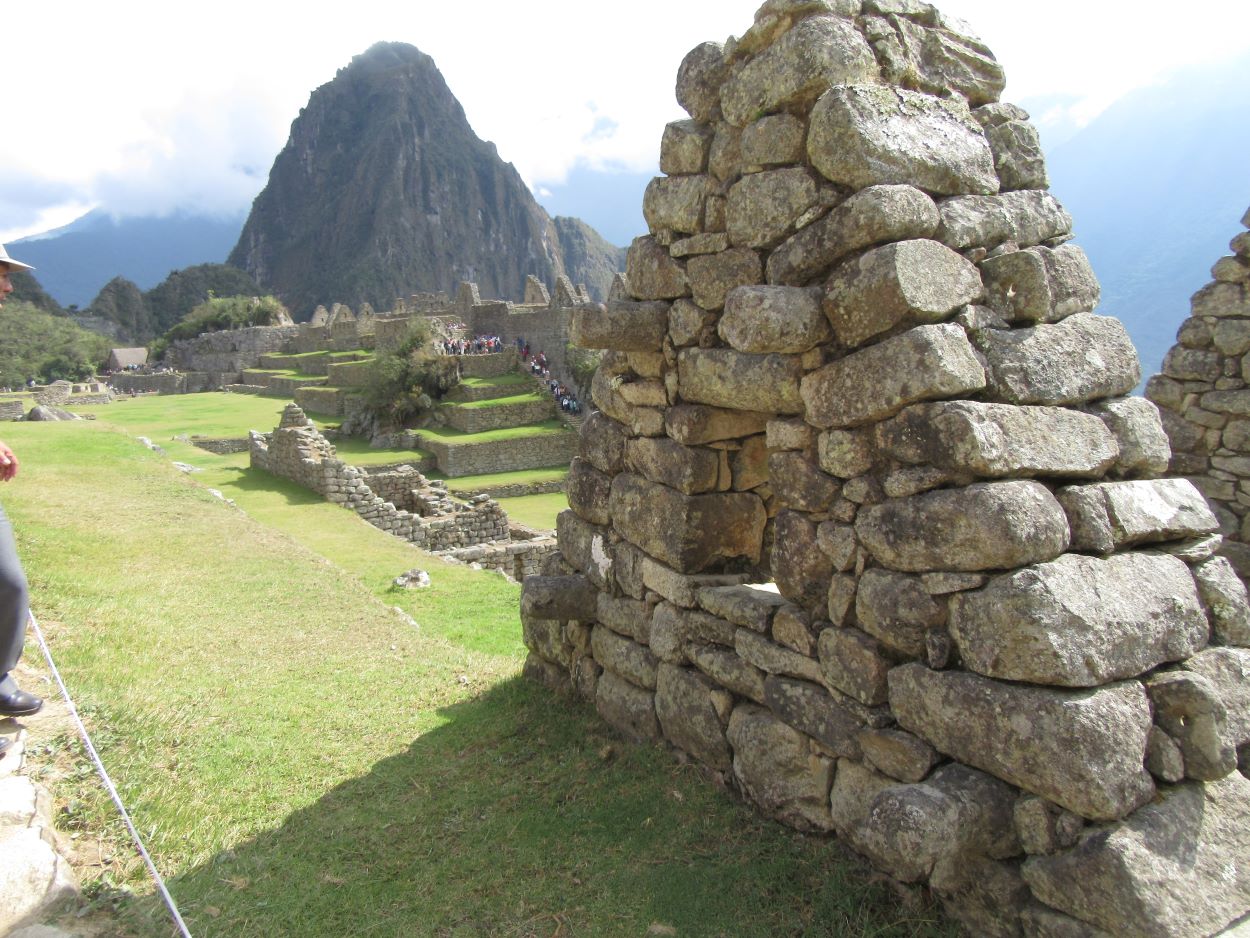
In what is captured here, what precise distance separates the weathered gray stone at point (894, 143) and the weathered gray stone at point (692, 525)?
5.81ft

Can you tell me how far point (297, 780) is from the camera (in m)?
4.66

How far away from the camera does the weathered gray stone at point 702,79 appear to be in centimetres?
441

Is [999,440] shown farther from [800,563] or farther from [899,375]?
[800,563]

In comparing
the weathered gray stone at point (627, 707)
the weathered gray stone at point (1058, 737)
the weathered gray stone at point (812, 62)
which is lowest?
the weathered gray stone at point (627, 707)

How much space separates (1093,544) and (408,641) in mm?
6262

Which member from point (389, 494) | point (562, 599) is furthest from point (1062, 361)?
point (389, 494)

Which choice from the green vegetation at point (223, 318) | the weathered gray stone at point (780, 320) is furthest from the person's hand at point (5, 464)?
the green vegetation at point (223, 318)

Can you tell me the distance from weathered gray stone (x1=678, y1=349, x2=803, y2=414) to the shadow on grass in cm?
194

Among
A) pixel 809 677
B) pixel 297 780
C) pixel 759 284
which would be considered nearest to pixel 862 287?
pixel 759 284

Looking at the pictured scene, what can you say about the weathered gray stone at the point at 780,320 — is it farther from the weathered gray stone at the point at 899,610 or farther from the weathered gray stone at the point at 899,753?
the weathered gray stone at the point at 899,753

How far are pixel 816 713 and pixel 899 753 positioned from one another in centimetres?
44

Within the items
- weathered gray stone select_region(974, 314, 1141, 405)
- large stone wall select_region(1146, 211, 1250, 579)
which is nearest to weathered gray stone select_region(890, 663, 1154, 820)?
weathered gray stone select_region(974, 314, 1141, 405)

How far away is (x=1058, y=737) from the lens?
2.66 m

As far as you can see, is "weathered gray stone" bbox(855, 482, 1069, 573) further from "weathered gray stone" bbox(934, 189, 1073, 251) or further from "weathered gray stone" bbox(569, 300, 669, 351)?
"weathered gray stone" bbox(569, 300, 669, 351)
